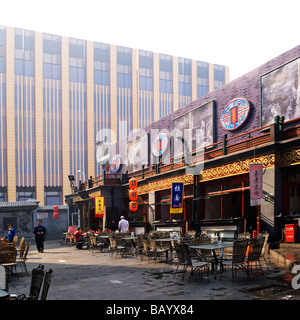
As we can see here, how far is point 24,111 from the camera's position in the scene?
5884 cm

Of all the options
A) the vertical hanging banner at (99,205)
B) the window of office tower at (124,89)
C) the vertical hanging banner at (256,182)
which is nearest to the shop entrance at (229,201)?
the vertical hanging banner at (256,182)

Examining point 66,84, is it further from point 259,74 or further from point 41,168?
point 259,74

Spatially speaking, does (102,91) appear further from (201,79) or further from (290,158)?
(290,158)

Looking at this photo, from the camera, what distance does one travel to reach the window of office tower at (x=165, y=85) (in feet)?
219

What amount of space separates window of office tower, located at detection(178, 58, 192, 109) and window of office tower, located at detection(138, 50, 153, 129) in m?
5.81

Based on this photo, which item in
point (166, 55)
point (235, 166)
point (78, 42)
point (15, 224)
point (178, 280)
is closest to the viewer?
point (178, 280)

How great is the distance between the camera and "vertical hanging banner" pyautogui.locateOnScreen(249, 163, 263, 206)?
1442 centimetres

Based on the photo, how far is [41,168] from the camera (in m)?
58.9

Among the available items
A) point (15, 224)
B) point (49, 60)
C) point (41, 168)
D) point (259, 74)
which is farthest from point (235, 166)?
point (49, 60)

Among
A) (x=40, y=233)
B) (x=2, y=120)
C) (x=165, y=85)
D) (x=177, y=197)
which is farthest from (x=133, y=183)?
(x=165, y=85)

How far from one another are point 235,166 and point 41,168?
47411 millimetres

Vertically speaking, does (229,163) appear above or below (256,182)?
above

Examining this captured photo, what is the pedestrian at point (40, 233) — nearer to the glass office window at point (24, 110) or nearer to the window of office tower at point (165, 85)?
the glass office window at point (24, 110)

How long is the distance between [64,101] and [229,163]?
4877 cm
